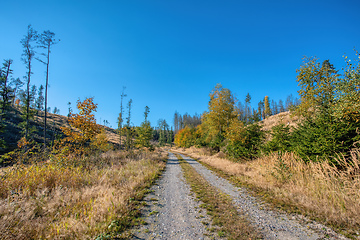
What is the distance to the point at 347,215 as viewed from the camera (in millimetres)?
3713

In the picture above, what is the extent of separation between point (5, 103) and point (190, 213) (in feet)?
98.4

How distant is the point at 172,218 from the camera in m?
4.26

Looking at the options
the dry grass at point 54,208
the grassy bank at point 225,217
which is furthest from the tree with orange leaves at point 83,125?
the grassy bank at point 225,217

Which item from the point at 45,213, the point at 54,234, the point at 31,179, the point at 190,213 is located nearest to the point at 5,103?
the point at 31,179

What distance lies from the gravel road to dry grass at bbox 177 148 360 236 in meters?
3.26

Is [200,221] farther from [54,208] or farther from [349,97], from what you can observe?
[349,97]

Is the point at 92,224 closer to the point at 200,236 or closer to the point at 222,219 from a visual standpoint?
the point at 200,236

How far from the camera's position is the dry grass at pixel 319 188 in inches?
149

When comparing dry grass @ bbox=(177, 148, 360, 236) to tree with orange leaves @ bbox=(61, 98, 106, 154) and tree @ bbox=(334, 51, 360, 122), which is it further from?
tree with orange leaves @ bbox=(61, 98, 106, 154)

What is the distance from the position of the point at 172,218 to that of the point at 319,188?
551 cm

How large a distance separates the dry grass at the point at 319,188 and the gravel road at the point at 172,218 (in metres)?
3.26

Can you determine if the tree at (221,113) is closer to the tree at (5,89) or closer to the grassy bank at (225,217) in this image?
the grassy bank at (225,217)

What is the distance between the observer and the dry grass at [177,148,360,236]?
378 cm

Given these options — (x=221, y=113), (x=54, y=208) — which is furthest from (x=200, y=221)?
(x=221, y=113)
